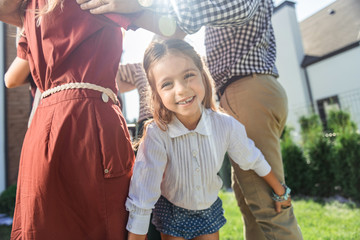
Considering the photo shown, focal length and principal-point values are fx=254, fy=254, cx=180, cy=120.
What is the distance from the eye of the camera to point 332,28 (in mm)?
16016

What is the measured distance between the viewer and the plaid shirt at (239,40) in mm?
→ 1356

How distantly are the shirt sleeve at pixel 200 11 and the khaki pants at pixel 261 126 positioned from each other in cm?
53

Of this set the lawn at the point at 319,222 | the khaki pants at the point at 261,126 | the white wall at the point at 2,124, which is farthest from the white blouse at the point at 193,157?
the white wall at the point at 2,124

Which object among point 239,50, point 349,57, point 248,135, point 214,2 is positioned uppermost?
point 349,57

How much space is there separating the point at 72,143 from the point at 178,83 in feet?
2.32

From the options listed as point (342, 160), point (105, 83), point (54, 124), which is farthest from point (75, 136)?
point (342, 160)

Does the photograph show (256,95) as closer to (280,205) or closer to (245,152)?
(245,152)

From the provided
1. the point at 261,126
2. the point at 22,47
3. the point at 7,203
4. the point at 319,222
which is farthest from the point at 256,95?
the point at 7,203

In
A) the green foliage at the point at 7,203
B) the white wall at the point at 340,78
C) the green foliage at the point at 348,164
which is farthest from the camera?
the white wall at the point at 340,78

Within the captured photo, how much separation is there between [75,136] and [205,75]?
0.98 m

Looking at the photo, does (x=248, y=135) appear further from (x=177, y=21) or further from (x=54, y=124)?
(x=54, y=124)

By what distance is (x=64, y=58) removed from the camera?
1.09 meters

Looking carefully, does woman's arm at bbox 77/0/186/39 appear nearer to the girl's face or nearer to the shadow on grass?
the girl's face

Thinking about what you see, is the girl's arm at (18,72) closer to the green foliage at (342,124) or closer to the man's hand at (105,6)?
the man's hand at (105,6)
